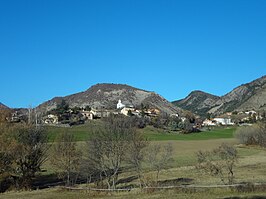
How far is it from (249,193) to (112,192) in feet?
34.6

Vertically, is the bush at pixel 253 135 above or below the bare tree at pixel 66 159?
above

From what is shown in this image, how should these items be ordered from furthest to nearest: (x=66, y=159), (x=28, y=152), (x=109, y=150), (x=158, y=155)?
(x=28, y=152) → (x=66, y=159) → (x=158, y=155) → (x=109, y=150)

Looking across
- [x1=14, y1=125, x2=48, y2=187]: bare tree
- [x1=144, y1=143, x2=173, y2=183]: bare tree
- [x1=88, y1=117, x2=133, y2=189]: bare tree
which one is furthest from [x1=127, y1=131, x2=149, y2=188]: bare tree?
[x1=14, y1=125, x2=48, y2=187]: bare tree

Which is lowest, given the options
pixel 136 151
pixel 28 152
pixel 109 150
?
pixel 136 151

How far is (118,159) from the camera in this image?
33.1 m

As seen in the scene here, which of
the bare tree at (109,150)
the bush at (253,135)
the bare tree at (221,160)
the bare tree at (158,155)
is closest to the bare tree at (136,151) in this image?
the bare tree at (109,150)

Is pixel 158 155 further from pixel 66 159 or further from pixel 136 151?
pixel 66 159

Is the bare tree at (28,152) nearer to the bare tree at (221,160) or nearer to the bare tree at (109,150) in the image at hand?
the bare tree at (109,150)

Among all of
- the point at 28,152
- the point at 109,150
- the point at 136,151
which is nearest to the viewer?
the point at 136,151

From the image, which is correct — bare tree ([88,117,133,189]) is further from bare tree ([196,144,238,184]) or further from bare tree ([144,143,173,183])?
bare tree ([196,144,238,184])

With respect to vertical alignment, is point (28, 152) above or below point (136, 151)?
above

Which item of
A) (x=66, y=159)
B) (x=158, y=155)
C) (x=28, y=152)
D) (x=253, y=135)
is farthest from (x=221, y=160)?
(x=253, y=135)

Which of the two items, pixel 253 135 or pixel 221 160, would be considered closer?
pixel 221 160

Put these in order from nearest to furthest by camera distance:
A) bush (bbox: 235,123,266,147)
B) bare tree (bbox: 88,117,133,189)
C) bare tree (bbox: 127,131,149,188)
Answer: bare tree (bbox: 127,131,149,188) → bare tree (bbox: 88,117,133,189) → bush (bbox: 235,123,266,147)
